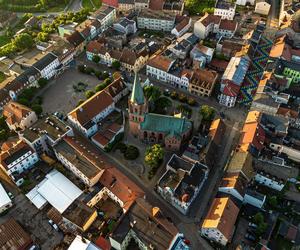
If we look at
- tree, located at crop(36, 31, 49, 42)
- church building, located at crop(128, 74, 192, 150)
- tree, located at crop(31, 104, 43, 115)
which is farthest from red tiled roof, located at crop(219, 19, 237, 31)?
tree, located at crop(31, 104, 43, 115)

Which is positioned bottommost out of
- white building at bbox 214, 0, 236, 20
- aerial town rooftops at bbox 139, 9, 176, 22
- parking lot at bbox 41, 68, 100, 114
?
parking lot at bbox 41, 68, 100, 114

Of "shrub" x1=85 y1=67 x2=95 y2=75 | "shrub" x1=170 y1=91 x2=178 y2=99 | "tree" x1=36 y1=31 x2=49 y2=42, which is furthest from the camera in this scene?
"tree" x1=36 y1=31 x2=49 y2=42

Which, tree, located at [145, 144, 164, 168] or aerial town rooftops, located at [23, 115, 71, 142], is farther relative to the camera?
aerial town rooftops, located at [23, 115, 71, 142]

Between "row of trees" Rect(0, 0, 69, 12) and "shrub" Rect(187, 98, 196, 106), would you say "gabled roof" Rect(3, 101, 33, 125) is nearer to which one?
"shrub" Rect(187, 98, 196, 106)

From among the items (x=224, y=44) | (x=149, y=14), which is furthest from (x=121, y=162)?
(x=149, y=14)

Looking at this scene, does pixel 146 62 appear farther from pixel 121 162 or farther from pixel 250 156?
pixel 250 156

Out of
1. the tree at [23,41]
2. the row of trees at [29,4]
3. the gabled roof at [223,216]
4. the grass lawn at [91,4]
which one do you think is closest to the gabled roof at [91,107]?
the gabled roof at [223,216]
